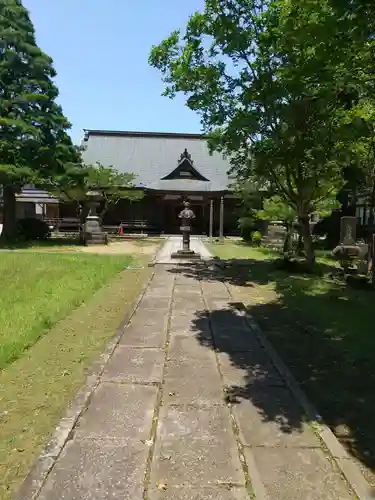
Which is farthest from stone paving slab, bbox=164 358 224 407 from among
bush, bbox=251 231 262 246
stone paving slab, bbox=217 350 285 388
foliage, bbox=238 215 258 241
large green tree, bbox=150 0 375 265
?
foliage, bbox=238 215 258 241

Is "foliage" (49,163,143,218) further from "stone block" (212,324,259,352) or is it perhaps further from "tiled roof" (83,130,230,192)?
"stone block" (212,324,259,352)

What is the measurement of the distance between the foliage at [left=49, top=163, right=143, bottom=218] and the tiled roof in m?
5.39

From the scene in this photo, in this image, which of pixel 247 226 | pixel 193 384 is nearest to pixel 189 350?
pixel 193 384

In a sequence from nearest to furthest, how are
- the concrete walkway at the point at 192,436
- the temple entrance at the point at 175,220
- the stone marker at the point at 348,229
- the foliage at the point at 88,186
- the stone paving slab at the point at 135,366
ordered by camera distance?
the concrete walkway at the point at 192,436, the stone paving slab at the point at 135,366, the stone marker at the point at 348,229, the foliage at the point at 88,186, the temple entrance at the point at 175,220

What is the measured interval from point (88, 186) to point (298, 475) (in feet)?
70.3

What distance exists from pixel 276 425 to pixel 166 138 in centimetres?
3541

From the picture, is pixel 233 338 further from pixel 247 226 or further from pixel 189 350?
pixel 247 226

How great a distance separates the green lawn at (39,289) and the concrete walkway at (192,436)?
150 cm

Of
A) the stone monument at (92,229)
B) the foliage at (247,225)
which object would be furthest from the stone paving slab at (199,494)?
the foliage at (247,225)

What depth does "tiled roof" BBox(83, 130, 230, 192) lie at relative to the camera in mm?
30984

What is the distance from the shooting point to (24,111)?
18.8m

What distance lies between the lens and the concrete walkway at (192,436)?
259cm

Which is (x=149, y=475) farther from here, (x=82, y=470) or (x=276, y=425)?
(x=276, y=425)

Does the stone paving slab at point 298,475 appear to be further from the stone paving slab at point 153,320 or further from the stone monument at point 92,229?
the stone monument at point 92,229
